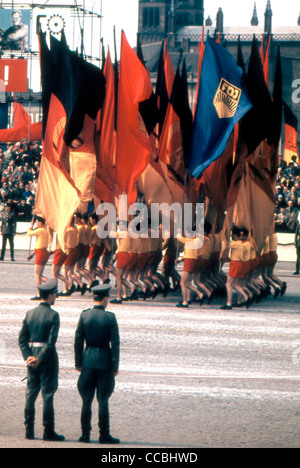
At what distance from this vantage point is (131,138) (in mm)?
18906

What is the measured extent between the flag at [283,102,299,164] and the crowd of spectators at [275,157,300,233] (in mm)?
427

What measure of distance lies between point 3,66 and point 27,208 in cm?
1252

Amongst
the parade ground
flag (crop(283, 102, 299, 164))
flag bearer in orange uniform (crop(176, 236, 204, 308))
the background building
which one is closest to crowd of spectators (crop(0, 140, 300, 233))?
flag (crop(283, 102, 299, 164))

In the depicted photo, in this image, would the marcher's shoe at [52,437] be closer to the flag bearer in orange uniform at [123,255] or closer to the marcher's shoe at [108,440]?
the marcher's shoe at [108,440]

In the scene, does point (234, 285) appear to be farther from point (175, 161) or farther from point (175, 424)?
point (175, 424)

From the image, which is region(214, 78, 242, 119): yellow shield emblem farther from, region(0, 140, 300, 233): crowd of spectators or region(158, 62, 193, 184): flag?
region(0, 140, 300, 233): crowd of spectators

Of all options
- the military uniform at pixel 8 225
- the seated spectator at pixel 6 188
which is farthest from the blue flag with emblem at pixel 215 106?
the seated spectator at pixel 6 188

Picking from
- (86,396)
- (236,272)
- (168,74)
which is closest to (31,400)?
(86,396)

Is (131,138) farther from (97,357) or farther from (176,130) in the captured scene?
(97,357)

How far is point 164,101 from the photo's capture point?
2114cm

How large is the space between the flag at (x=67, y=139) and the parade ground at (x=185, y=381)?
8.36ft

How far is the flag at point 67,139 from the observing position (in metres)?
18.5

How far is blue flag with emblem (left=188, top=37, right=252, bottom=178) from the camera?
18.1 m
